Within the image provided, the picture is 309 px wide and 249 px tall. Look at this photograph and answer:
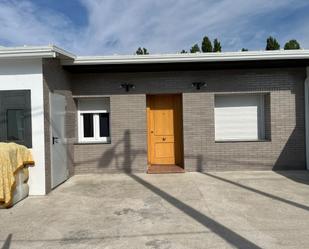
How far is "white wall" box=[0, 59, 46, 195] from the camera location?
21.7 feet

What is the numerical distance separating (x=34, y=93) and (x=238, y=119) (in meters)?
5.96

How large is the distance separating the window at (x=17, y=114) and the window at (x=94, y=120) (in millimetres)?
Result: 2641

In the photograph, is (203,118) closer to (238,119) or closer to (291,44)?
(238,119)

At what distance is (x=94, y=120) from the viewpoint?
931 cm

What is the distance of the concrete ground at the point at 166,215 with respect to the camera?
409 centimetres

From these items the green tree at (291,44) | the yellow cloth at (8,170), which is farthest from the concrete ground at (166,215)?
the green tree at (291,44)

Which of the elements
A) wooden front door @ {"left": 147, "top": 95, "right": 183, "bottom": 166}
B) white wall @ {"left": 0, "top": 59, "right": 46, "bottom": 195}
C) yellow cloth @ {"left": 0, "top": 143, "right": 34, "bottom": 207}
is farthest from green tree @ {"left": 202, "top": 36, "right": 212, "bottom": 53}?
yellow cloth @ {"left": 0, "top": 143, "right": 34, "bottom": 207}

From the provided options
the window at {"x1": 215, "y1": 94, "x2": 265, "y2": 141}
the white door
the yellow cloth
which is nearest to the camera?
the yellow cloth

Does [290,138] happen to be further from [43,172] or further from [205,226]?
[43,172]

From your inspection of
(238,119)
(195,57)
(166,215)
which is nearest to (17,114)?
(166,215)

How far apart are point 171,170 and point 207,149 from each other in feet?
4.09

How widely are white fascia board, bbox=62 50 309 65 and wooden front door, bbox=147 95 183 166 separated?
175 centimetres

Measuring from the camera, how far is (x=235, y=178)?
786cm

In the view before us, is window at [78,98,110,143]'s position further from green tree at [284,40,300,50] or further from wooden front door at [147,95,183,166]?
green tree at [284,40,300,50]
